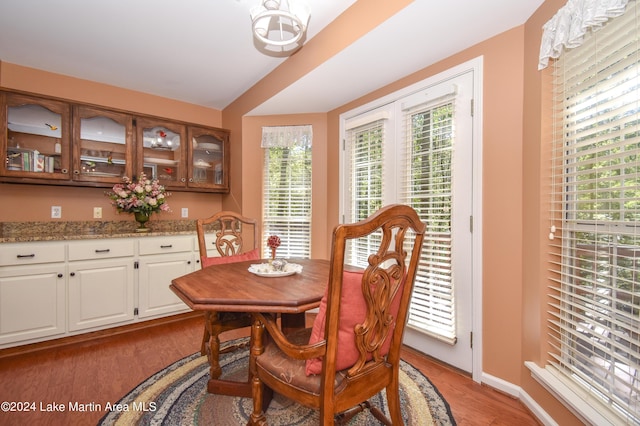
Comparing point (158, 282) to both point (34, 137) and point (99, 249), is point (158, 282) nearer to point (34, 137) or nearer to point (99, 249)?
point (99, 249)

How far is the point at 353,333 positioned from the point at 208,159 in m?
3.05

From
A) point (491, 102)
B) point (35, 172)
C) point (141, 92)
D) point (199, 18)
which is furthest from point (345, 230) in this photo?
point (141, 92)

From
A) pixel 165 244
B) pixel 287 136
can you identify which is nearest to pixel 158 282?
pixel 165 244

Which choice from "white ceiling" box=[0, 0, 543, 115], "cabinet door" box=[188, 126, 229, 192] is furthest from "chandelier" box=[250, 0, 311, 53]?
"cabinet door" box=[188, 126, 229, 192]

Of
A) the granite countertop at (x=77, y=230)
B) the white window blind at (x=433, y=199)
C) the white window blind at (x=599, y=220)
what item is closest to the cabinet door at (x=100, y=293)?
the granite countertop at (x=77, y=230)

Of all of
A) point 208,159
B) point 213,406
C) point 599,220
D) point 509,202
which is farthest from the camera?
point 208,159

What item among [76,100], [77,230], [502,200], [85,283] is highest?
[76,100]

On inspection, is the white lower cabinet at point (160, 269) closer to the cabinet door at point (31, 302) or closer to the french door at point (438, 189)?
the cabinet door at point (31, 302)

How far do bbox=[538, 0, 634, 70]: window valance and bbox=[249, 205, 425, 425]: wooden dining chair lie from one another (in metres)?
1.10

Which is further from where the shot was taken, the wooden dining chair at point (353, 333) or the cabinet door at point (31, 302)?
the cabinet door at point (31, 302)

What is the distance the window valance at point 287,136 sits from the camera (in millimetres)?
3248

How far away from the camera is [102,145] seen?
2.83 meters

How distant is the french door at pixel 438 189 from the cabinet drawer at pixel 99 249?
240 centimetres

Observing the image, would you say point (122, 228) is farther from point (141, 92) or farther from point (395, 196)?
point (395, 196)
